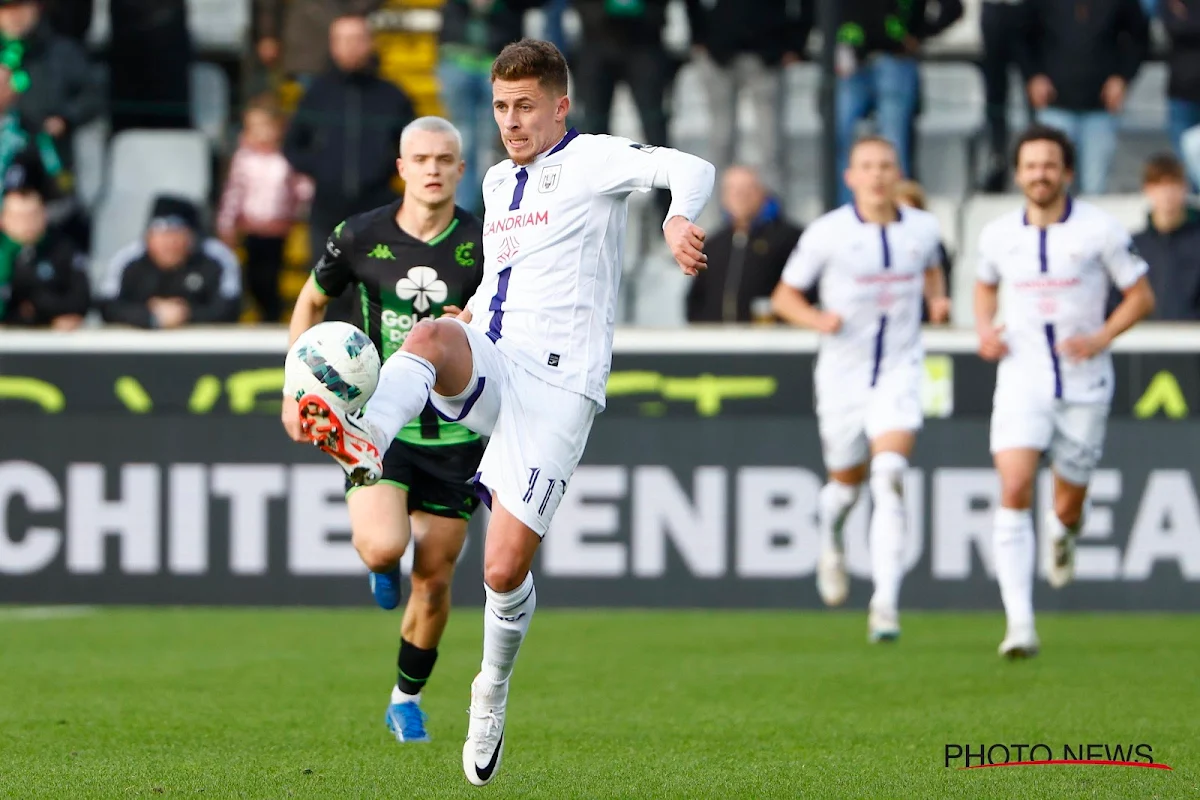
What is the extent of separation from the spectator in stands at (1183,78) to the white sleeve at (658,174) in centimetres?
813

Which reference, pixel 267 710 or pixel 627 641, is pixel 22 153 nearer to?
pixel 627 641

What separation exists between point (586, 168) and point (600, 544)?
21.9 feet

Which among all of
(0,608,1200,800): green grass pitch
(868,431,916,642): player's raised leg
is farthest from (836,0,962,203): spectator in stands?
(0,608,1200,800): green grass pitch

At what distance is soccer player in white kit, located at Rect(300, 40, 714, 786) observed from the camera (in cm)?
581

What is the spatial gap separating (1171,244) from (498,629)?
785cm

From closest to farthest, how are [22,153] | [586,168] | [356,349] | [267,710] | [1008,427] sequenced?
[356,349]
[586,168]
[267,710]
[1008,427]
[22,153]

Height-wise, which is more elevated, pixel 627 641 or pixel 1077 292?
pixel 1077 292

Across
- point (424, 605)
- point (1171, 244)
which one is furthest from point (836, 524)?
point (424, 605)

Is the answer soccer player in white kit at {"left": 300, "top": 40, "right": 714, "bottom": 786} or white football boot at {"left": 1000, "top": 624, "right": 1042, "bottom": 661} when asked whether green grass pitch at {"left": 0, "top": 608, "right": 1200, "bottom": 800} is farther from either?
soccer player in white kit at {"left": 300, "top": 40, "right": 714, "bottom": 786}

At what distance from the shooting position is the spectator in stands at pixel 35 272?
12.9 meters

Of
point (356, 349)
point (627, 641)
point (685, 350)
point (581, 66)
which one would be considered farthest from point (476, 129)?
point (356, 349)

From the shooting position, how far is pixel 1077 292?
10.0m

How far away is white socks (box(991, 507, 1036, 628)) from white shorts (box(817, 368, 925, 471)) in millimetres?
890

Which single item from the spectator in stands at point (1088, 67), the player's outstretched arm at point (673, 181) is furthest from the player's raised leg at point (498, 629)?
the spectator in stands at point (1088, 67)
